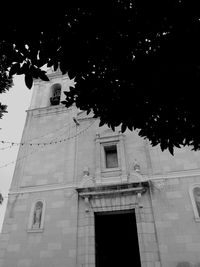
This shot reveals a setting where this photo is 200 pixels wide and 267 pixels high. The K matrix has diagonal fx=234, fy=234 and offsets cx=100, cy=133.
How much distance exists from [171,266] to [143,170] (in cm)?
393

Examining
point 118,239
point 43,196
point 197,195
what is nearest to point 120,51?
point 197,195

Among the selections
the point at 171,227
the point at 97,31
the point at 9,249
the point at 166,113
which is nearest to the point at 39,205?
the point at 9,249

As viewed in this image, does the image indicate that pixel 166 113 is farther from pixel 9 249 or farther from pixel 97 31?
pixel 9 249

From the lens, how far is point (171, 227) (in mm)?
A: 9117

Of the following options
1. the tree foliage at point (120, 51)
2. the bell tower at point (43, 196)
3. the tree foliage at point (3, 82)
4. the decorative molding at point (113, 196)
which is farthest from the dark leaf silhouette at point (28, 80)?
the bell tower at point (43, 196)

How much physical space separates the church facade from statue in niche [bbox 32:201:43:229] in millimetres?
43

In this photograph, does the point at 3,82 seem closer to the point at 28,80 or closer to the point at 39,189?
the point at 28,80

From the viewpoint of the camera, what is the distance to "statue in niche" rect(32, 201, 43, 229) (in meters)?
10.2

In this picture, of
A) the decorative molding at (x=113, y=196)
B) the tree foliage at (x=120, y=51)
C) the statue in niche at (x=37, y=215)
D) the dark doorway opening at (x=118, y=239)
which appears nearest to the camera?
the tree foliage at (x=120, y=51)

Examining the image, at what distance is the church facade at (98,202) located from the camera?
357 inches

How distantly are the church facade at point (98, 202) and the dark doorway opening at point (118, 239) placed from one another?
5cm

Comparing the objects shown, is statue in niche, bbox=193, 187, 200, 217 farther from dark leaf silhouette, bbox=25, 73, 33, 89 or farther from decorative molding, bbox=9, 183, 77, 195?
dark leaf silhouette, bbox=25, 73, 33, 89

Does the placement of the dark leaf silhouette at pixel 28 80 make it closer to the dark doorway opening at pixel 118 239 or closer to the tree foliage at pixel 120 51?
the tree foliage at pixel 120 51

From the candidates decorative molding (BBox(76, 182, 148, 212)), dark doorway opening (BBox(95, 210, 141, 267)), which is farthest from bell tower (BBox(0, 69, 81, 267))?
dark doorway opening (BBox(95, 210, 141, 267))
